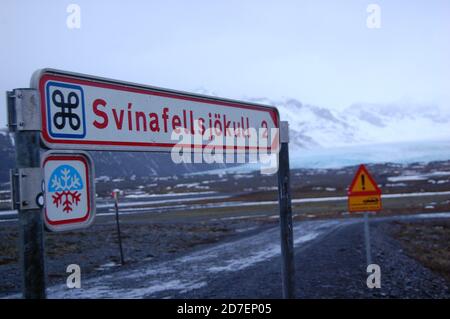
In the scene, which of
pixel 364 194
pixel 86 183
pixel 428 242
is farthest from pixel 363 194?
pixel 428 242

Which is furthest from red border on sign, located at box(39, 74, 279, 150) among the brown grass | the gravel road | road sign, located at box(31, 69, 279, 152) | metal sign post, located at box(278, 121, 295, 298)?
the brown grass

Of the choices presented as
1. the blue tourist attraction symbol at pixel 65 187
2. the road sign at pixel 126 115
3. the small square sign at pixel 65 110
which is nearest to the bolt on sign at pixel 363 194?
the road sign at pixel 126 115

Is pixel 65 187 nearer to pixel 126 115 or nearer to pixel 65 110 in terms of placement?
pixel 65 110

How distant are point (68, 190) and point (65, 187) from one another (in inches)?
0.8

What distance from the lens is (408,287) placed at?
33.2 feet

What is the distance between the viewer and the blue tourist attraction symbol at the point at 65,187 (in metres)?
2.18

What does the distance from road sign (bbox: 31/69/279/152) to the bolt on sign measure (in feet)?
13.3

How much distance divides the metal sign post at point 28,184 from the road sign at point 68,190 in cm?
6

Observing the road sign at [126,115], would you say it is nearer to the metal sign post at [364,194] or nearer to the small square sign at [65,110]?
the small square sign at [65,110]

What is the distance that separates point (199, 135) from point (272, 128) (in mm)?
1031

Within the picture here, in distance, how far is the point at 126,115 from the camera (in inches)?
112

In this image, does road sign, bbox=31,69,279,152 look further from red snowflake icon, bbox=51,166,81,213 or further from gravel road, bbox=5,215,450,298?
gravel road, bbox=5,215,450,298

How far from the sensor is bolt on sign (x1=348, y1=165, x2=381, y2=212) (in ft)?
24.6

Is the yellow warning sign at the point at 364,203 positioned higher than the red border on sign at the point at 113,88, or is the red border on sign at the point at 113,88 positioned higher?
the red border on sign at the point at 113,88
